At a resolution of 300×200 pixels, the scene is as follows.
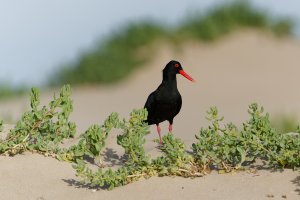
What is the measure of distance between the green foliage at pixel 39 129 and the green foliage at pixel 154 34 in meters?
9.94

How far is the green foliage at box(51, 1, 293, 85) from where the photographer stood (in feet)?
57.0

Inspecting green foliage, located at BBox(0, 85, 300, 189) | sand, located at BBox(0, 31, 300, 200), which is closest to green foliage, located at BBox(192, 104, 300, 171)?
green foliage, located at BBox(0, 85, 300, 189)

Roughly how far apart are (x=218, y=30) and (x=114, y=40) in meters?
2.61

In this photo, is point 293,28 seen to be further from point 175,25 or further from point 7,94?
point 7,94

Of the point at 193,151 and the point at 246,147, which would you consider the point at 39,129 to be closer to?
the point at 193,151

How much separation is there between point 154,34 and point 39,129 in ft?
35.4

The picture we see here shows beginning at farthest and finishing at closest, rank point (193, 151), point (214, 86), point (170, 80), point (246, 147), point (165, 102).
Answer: point (214, 86) < point (170, 80) < point (165, 102) < point (193, 151) < point (246, 147)

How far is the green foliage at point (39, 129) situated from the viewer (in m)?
7.11

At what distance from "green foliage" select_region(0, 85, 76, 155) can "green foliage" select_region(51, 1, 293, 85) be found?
9940 mm

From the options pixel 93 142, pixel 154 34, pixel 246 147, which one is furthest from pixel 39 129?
pixel 154 34

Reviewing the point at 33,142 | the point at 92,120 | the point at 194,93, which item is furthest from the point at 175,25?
the point at 33,142

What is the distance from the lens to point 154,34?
17.8 metres

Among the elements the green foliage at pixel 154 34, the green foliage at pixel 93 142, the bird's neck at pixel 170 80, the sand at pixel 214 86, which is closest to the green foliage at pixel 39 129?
the green foliage at pixel 93 142

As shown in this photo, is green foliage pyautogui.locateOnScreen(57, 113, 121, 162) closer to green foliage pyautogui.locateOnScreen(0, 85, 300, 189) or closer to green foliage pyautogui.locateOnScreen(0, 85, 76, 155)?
green foliage pyautogui.locateOnScreen(0, 85, 300, 189)
